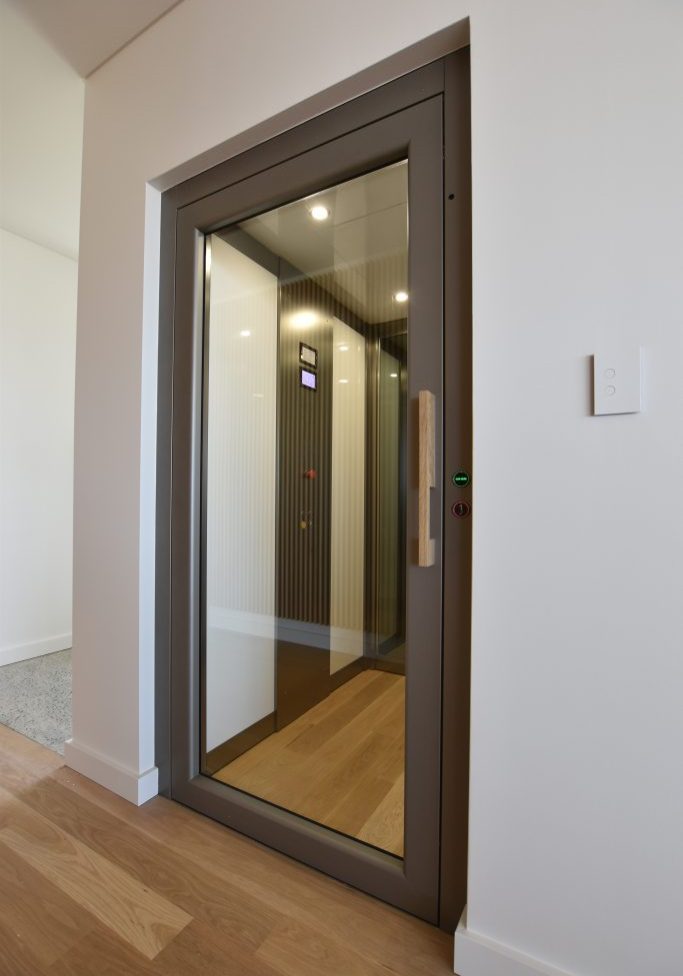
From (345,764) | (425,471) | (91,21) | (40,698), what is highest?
(91,21)

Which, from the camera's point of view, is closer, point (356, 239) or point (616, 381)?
point (616, 381)

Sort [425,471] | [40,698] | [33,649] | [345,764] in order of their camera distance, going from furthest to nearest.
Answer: [33,649] < [40,698] < [345,764] < [425,471]

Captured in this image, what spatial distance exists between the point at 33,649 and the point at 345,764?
289 cm

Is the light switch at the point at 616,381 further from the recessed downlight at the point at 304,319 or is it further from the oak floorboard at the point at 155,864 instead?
the oak floorboard at the point at 155,864

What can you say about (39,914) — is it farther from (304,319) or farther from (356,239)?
(356,239)

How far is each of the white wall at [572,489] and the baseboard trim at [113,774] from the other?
1226 mm

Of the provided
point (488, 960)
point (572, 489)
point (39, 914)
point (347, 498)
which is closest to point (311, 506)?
point (347, 498)

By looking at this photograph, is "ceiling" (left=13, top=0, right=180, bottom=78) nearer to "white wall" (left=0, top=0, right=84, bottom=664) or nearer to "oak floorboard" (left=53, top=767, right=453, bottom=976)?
"white wall" (left=0, top=0, right=84, bottom=664)

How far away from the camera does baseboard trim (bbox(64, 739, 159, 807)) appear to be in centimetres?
175

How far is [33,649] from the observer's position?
3355 millimetres

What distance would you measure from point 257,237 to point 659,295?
1.35 metres

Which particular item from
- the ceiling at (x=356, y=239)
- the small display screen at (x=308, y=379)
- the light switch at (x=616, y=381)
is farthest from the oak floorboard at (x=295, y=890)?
the ceiling at (x=356, y=239)

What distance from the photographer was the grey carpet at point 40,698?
2.25 m

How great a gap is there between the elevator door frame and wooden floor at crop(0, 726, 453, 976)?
0.08m
